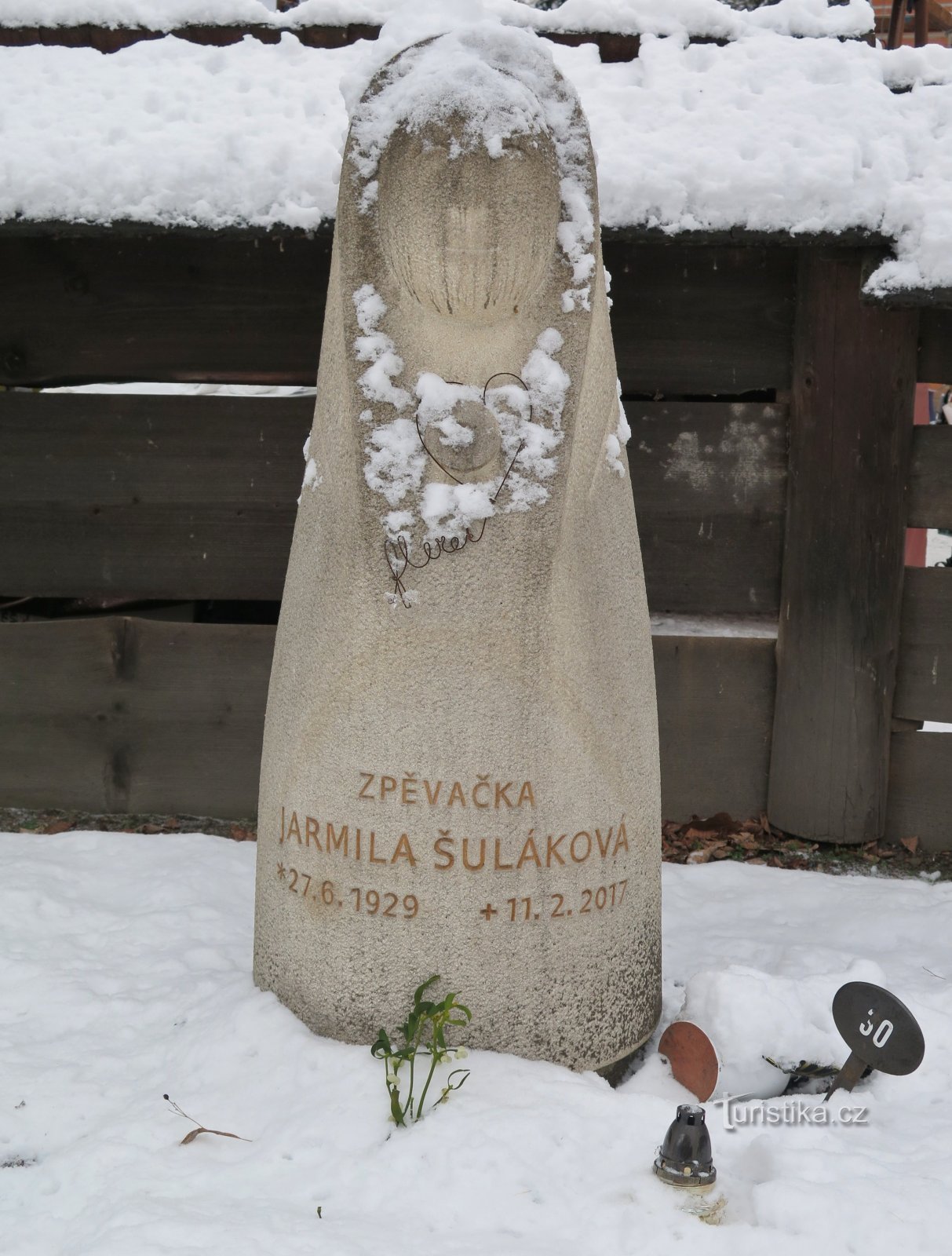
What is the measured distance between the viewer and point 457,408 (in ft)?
8.42

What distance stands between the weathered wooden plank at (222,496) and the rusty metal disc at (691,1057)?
2.03 meters

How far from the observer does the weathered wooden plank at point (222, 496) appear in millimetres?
4520

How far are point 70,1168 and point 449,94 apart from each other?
2193 millimetres

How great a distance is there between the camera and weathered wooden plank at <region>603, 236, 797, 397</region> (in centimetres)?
441

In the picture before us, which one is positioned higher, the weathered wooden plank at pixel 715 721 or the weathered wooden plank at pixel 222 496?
the weathered wooden plank at pixel 222 496

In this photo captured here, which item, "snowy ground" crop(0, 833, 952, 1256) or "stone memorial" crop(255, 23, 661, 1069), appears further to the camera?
"stone memorial" crop(255, 23, 661, 1069)

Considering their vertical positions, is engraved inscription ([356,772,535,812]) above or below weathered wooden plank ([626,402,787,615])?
below

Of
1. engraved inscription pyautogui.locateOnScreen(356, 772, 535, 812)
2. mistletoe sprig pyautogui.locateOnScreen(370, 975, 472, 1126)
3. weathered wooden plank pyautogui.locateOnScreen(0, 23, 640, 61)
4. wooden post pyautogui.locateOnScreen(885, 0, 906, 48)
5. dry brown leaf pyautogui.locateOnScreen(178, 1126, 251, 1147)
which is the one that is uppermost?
wooden post pyautogui.locateOnScreen(885, 0, 906, 48)

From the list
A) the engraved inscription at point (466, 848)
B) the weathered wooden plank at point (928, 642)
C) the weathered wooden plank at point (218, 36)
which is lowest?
the engraved inscription at point (466, 848)

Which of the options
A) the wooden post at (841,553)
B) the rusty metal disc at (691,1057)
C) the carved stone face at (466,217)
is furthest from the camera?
the wooden post at (841,553)

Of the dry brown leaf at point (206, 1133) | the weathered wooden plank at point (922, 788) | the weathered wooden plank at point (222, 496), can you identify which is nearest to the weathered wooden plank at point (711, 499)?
the weathered wooden plank at point (222, 496)

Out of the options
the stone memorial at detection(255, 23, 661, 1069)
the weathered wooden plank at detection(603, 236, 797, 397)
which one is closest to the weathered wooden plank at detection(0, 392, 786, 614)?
the weathered wooden plank at detection(603, 236, 797, 397)

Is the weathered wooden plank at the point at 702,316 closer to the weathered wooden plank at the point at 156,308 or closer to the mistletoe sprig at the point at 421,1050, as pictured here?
the weathered wooden plank at the point at 156,308

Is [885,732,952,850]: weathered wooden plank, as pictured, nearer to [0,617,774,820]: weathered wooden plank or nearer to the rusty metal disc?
[0,617,774,820]: weathered wooden plank
